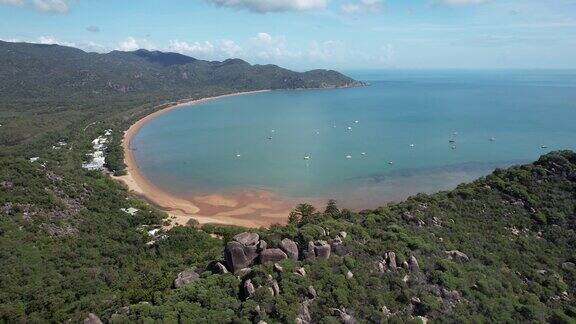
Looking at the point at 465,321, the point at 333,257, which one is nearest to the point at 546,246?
the point at 465,321

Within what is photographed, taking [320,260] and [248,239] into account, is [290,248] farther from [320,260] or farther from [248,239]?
[248,239]

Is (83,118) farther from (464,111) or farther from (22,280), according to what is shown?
(464,111)

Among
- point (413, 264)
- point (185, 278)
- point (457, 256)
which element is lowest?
point (457, 256)

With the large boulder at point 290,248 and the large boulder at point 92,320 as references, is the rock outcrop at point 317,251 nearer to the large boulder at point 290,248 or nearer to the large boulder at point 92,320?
the large boulder at point 290,248

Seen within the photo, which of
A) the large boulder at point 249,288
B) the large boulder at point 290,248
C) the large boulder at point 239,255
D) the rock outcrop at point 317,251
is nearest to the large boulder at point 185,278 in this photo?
the large boulder at point 239,255

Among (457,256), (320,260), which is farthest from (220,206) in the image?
(457,256)

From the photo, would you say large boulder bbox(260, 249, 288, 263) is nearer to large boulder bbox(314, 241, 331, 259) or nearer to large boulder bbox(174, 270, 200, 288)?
large boulder bbox(314, 241, 331, 259)
